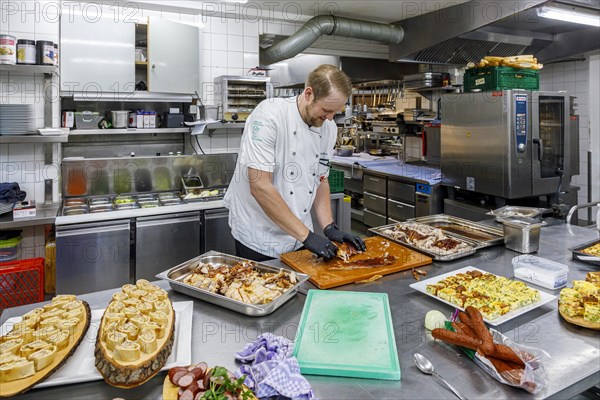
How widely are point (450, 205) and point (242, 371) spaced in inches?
166

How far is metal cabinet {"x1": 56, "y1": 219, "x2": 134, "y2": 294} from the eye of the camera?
3.43 m

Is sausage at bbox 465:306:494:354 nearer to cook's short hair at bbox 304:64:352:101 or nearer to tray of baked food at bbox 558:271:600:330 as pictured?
tray of baked food at bbox 558:271:600:330

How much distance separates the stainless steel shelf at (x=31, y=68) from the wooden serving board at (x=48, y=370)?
304 cm

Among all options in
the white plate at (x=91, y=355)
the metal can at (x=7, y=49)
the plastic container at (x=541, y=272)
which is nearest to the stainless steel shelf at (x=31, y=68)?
the metal can at (x=7, y=49)

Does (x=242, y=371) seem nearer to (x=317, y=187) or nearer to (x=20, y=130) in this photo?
(x=317, y=187)

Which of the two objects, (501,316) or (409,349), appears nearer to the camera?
(409,349)

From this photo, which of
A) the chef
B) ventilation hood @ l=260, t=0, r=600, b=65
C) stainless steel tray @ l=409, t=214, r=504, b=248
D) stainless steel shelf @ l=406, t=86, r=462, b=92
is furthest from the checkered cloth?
stainless steel shelf @ l=406, t=86, r=462, b=92

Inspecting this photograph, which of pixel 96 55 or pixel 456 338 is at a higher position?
pixel 96 55

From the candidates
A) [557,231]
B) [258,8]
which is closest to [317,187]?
[557,231]

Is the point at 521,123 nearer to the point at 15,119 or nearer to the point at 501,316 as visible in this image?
the point at 501,316

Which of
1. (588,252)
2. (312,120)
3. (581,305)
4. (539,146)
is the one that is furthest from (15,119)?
(539,146)

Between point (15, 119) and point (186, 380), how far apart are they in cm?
340

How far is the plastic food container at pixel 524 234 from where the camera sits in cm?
222

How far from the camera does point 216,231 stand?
159 inches
